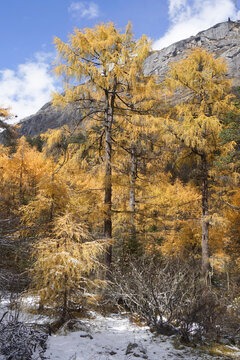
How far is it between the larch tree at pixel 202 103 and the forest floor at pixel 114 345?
19.4 feet

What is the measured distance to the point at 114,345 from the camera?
4.91 m

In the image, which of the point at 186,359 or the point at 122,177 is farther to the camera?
the point at 122,177

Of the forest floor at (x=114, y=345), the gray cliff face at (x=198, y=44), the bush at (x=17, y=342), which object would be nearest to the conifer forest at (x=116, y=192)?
the bush at (x=17, y=342)

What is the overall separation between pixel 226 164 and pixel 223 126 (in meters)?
1.77

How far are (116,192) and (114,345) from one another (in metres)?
8.45

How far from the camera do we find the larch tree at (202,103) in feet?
33.4

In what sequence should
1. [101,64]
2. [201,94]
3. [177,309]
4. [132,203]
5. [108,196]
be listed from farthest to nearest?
1. [132,203]
2. [201,94]
3. [108,196]
4. [101,64]
5. [177,309]

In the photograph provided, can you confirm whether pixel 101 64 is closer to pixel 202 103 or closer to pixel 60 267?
pixel 202 103

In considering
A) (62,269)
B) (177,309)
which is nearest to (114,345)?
(177,309)

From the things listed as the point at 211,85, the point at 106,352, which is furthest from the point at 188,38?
the point at 106,352

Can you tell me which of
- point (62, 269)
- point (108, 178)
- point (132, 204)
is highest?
point (108, 178)

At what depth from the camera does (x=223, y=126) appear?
10438 mm

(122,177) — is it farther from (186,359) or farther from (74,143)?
(186,359)

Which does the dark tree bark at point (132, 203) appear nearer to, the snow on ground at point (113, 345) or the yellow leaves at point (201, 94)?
the yellow leaves at point (201, 94)
